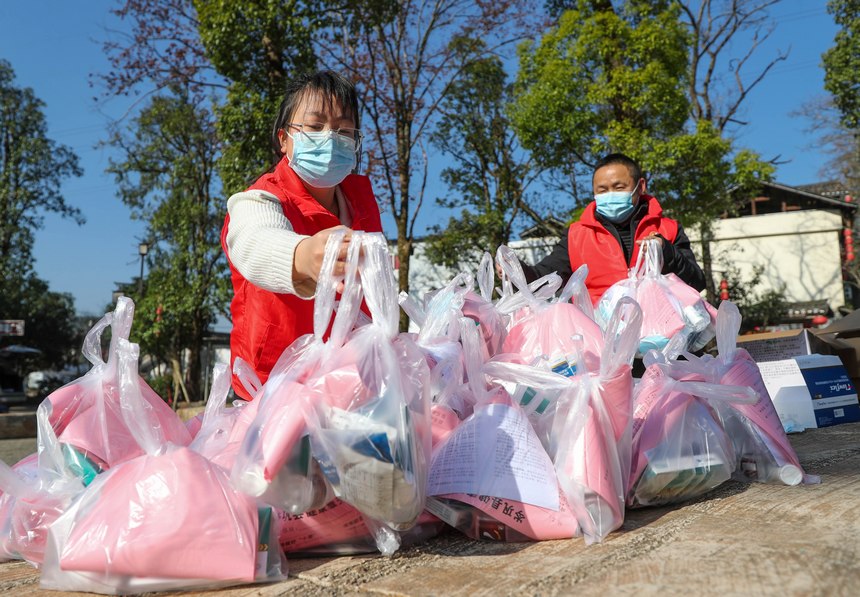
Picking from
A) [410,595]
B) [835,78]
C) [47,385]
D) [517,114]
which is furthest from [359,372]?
[47,385]

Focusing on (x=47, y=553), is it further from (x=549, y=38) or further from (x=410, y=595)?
(x=549, y=38)

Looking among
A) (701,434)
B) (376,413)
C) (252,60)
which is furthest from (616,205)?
(252,60)

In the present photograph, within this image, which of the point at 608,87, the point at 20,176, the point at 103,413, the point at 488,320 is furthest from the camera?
the point at 20,176

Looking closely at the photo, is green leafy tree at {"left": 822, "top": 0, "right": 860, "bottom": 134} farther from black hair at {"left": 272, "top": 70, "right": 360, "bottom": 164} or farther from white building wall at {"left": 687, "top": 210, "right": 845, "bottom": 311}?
black hair at {"left": 272, "top": 70, "right": 360, "bottom": 164}

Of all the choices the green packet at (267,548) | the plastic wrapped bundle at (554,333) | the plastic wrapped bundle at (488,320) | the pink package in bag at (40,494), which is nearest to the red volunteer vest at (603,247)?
the plastic wrapped bundle at (554,333)

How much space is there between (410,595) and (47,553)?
26.9 inches

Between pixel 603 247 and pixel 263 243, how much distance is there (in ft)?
6.48

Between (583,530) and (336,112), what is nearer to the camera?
(583,530)

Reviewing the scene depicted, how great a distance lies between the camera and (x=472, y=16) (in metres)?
12.0

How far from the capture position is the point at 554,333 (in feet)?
6.37

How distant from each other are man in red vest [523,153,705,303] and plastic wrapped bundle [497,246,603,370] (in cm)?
77

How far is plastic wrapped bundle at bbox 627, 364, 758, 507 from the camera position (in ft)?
5.37

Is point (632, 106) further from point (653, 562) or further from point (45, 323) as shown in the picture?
point (45, 323)

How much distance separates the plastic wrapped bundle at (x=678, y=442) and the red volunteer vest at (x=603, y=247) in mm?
1189
